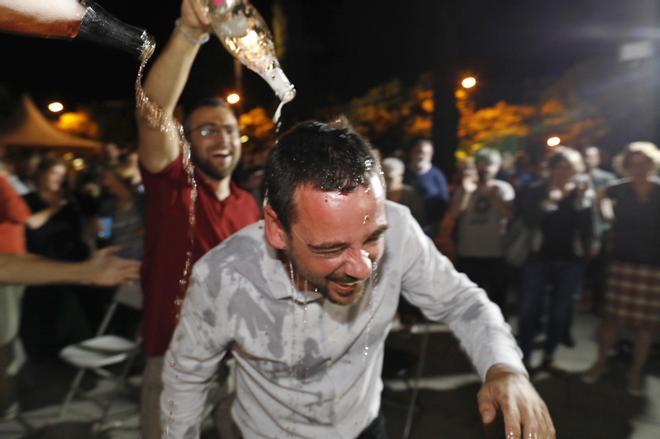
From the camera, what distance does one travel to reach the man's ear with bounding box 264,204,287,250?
162cm

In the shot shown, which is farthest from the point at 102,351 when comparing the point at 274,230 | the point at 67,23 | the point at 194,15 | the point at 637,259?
the point at 637,259

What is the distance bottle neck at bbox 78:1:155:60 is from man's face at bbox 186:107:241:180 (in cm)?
120

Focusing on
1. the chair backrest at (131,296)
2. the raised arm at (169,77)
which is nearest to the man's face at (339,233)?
the raised arm at (169,77)

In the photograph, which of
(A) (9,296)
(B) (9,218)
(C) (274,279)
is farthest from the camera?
(A) (9,296)

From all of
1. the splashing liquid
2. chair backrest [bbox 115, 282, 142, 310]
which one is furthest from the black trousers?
chair backrest [bbox 115, 282, 142, 310]

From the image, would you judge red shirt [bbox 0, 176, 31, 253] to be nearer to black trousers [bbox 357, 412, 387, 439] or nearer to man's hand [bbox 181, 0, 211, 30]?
man's hand [bbox 181, 0, 211, 30]

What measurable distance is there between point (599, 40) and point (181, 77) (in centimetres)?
1604

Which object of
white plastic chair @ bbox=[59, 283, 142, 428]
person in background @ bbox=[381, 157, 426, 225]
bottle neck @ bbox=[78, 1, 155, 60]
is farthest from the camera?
person in background @ bbox=[381, 157, 426, 225]

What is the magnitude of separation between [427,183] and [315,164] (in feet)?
17.6

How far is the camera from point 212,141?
2.69 m

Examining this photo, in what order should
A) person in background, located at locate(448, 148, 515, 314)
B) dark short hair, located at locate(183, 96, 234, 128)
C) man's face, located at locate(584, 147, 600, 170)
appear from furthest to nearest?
man's face, located at locate(584, 147, 600, 170) → person in background, located at locate(448, 148, 515, 314) → dark short hair, located at locate(183, 96, 234, 128)

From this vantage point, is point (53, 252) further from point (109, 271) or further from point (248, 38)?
point (248, 38)

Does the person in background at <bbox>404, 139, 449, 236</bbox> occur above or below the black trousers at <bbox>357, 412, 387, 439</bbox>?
above

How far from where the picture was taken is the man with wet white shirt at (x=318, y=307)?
4.85 feet
